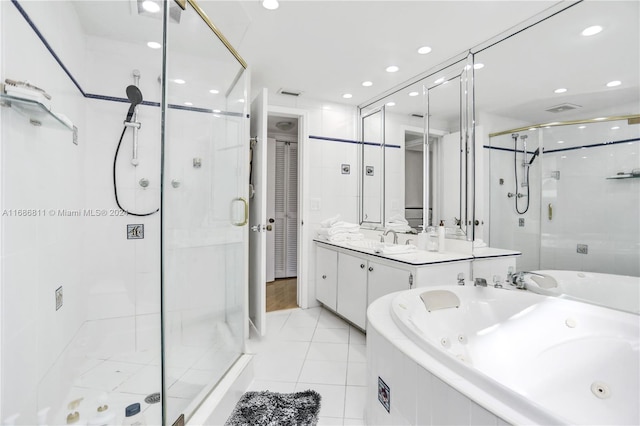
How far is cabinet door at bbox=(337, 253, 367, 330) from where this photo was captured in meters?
2.52

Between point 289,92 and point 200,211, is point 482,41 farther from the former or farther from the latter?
point 200,211

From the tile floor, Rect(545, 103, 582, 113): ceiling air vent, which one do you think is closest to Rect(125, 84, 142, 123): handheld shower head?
the tile floor

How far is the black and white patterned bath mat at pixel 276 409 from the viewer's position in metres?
1.50

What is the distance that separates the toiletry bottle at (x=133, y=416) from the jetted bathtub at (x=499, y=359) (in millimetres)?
1040

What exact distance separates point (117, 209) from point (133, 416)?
1.39 m

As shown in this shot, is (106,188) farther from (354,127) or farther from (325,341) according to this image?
(354,127)

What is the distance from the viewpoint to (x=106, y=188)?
205 centimetres

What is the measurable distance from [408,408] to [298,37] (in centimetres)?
231

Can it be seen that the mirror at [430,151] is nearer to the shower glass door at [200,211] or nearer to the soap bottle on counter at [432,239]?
the soap bottle on counter at [432,239]

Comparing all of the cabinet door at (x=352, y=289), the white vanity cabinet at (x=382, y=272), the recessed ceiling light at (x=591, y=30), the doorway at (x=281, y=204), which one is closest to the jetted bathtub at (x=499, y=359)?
→ the white vanity cabinet at (x=382, y=272)

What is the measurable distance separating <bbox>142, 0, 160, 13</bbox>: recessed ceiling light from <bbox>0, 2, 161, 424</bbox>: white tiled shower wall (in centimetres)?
37

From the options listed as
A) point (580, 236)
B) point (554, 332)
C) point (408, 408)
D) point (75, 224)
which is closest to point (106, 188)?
point (75, 224)

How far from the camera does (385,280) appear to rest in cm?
224

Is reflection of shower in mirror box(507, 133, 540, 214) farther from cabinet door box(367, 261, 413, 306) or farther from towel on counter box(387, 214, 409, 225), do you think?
towel on counter box(387, 214, 409, 225)
